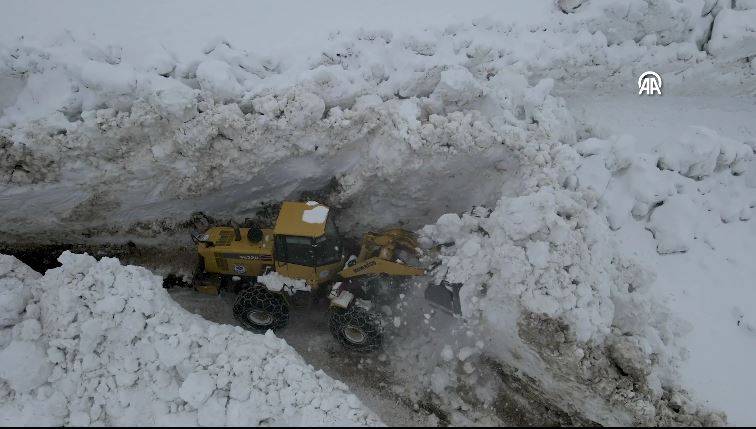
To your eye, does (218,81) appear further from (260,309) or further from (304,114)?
(260,309)

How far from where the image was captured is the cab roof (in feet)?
23.5

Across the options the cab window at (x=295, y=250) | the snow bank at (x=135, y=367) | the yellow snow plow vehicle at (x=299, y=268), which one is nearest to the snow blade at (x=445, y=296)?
the yellow snow plow vehicle at (x=299, y=268)

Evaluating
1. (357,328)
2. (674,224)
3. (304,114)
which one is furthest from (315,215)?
(674,224)

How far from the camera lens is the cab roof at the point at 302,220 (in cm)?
717

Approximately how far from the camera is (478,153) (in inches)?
305

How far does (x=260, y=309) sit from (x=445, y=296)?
292cm

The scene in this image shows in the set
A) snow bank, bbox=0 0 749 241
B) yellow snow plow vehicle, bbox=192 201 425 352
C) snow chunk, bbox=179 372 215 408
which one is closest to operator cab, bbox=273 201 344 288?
yellow snow plow vehicle, bbox=192 201 425 352

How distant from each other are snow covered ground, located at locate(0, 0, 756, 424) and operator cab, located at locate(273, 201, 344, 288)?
1.09 m

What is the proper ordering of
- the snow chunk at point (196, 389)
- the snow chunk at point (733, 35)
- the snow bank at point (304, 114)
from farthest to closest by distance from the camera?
the snow chunk at point (733, 35)
the snow bank at point (304, 114)
the snow chunk at point (196, 389)

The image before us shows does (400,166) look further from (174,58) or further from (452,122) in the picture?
(174,58)

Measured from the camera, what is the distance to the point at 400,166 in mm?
7844

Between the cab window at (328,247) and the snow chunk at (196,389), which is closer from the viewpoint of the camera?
the snow chunk at (196,389)

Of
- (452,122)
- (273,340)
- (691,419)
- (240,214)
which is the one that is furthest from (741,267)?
(240,214)

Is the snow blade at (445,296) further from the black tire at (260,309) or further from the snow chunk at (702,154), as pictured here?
the snow chunk at (702,154)
